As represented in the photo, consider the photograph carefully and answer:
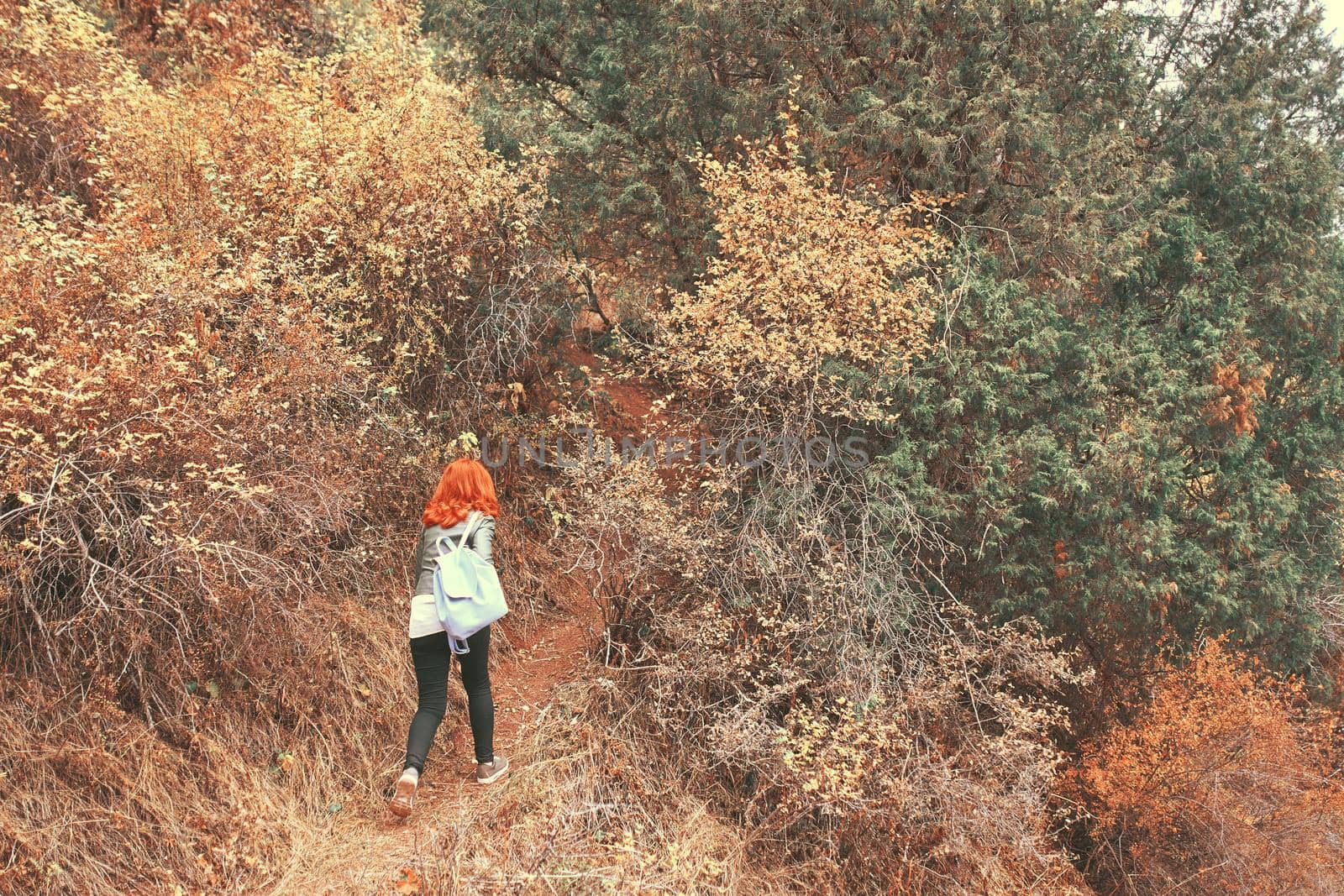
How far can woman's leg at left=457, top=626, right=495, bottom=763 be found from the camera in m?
4.46

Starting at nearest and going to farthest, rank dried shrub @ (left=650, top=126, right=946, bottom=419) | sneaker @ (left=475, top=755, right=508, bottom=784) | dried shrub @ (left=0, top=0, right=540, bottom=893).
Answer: dried shrub @ (left=0, top=0, right=540, bottom=893) < sneaker @ (left=475, top=755, right=508, bottom=784) < dried shrub @ (left=650, top=126, right=946, bottom=419)

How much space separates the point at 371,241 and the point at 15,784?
386 centimetres

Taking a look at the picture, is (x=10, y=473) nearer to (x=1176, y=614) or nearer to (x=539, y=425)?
(x=539, y=425)

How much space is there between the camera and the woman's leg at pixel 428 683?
442cm

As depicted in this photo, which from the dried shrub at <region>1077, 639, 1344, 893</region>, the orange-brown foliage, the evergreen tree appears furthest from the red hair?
the orange-brown foliage

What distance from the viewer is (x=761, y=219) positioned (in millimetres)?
6559

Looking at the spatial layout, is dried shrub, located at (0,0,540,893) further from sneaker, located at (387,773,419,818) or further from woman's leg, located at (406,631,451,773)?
woman's leg, located at (406,631,451,773)

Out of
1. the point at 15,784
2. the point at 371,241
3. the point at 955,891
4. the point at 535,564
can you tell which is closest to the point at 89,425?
the point at 15,784

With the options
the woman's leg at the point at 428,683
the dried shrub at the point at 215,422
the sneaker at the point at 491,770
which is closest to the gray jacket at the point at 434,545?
the woman's leg at the point at 428,683

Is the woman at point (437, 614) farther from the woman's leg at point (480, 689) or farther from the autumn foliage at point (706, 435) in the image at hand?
the autumn foliage at point (706, 435)

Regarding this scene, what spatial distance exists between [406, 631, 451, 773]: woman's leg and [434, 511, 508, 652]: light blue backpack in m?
0.07

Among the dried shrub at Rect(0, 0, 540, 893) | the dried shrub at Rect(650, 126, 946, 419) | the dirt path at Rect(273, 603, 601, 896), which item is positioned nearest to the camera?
the dirt path at Rect(273, 603, 601, 896)

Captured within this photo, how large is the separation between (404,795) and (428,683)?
20.3 inches

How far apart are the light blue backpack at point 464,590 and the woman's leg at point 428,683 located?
66 mm
